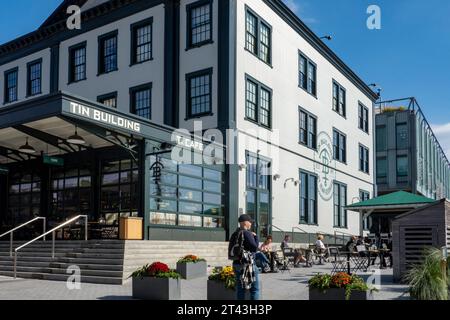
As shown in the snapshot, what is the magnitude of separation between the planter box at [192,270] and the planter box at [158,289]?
3.98 meters

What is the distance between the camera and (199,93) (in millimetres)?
23766

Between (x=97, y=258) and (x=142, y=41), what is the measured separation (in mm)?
12172

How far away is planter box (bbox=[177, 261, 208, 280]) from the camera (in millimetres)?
16234

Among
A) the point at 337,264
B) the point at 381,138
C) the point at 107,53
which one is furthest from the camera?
the point at 381,138

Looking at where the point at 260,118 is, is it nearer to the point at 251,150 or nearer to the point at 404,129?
the point at 251,150

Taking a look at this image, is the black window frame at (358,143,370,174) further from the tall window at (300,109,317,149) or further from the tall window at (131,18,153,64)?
the tall window at (131,18,153,64)

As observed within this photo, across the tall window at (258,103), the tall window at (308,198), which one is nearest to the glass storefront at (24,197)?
the tall window at (258,103)

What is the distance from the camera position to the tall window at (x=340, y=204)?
34250mm

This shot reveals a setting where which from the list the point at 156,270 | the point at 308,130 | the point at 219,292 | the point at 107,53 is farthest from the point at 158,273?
the point at 308,130

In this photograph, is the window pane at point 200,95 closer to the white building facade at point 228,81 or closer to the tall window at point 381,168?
the white building facade at point 228,81

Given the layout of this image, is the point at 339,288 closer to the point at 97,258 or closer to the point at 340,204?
the point at 97,258

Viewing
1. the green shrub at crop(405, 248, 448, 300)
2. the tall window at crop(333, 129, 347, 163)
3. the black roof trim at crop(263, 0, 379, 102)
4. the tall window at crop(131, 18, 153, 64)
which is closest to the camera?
the green shrub at crop(405, 248, 448, 300)

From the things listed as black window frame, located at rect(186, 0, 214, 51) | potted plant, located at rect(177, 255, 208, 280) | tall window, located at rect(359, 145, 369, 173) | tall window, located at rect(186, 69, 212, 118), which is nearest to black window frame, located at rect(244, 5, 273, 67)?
black window frame, located at rect(186, 0, 214, 51)

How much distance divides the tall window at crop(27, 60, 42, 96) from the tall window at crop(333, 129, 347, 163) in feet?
58.0
